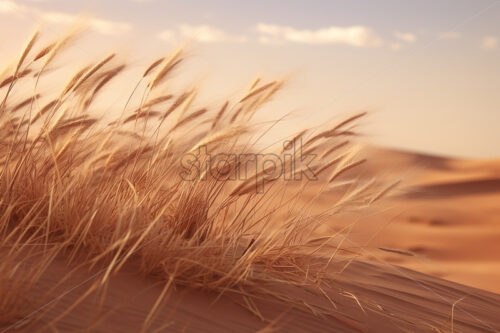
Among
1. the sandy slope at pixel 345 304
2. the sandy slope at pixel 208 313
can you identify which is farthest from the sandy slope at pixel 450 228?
the sandy slope at pixel 208 313

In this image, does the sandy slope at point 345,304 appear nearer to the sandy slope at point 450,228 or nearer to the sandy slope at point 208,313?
the sandy slope at point 208,313

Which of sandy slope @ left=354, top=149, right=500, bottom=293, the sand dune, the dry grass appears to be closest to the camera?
the dry grass

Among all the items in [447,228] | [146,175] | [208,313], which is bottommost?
[208,313]

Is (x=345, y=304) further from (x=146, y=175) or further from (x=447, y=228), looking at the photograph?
(x=447, y=228)

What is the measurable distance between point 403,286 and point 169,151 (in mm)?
1577

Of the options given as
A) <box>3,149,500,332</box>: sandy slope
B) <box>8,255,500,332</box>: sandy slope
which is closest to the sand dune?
<box>3,149,500,332</box>: sandy slope

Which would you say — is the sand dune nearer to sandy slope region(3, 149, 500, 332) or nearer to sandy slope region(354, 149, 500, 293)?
sandy slope region(354, 149, 500, 293)

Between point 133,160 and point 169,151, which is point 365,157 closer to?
point 169,151

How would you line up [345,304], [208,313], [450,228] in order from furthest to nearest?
[450,228]
[345,304]
[208,313]

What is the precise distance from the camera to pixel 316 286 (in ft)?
6.25

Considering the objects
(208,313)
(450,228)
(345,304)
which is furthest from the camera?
(450,228)

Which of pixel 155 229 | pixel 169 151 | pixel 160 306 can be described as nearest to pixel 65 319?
pixel 160 306

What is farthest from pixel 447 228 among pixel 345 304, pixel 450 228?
pixel 345 304

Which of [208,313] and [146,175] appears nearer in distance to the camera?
[208,313]
